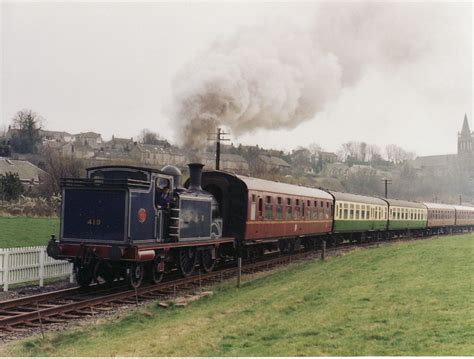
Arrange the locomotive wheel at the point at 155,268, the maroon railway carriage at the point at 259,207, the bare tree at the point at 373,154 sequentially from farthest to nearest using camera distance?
the bare tree at the point at 373,154, the maroon railway carriage at the point at 259,207, the locomotive wheel at the point at 155,268

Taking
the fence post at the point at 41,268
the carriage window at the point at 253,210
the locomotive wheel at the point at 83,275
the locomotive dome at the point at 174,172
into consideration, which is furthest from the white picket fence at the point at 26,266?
the carriage window at the point at 253,210

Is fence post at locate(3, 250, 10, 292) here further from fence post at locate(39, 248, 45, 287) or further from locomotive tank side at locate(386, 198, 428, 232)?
locomotive tank side at locate(386, 198, 428, 232)

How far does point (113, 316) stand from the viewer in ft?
39.5

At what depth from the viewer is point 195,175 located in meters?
17.7

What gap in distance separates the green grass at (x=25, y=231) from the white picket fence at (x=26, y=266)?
919cm

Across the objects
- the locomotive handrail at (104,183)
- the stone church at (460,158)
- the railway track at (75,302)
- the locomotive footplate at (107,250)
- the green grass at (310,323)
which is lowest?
the railway track at (75,302)

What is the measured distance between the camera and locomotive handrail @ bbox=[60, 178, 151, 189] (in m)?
13.8

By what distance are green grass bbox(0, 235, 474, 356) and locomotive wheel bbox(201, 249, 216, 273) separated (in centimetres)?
322

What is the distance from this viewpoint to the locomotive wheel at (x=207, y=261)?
18.3 metres

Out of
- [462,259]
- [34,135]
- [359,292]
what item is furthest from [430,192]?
[359,292]

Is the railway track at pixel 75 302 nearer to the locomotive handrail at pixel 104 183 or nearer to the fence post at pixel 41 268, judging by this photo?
the fence post at pixel 41 268

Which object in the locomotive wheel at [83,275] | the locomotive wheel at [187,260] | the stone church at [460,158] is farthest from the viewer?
the stone church at [460,158]

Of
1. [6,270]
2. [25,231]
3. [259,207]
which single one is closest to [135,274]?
[6,270]

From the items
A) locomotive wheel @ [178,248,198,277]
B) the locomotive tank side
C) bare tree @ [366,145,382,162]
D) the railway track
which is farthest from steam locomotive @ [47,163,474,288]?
bare tree @ [366,145,382,162]
